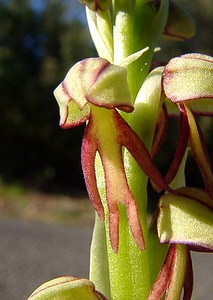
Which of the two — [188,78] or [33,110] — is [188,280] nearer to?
[188,78]

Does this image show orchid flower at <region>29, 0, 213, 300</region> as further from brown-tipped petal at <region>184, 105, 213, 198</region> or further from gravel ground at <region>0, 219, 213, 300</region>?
gravel ground at <region>0, 219, 213, 300</region>

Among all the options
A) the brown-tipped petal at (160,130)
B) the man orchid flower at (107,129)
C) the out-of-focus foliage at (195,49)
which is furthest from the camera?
the out-of-focus foliage at (195,49)

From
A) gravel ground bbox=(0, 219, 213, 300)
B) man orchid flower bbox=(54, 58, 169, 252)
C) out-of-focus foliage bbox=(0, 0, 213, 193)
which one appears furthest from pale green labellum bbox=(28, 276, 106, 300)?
out-of-focus foliage bbox=(0, 0, 213, 193)

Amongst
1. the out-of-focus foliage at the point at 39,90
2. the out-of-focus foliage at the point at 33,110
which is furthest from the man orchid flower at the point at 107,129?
the out-of-focus foliage at the point at 33,110

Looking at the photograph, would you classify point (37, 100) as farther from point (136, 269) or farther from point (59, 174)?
point (136, 269)

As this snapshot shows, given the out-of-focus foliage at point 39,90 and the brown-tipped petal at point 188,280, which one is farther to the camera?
the out-of-focus foliage at point 39,90

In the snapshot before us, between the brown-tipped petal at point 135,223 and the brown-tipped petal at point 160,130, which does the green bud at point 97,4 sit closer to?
the brown-tipped petal at point 160,130

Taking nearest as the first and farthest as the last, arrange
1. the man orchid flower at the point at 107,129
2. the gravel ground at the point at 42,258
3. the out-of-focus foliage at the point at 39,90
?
the man orchid flower at the point at 107,129 → the gravel ground at the point at 42,258 → the out-of-focus foliage at the point at 39,90
